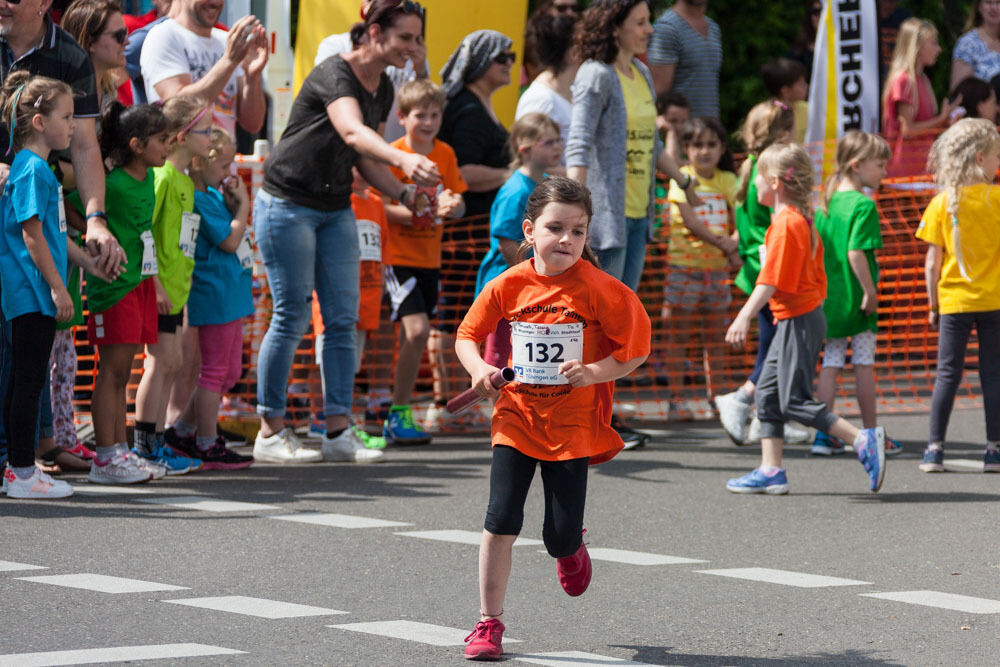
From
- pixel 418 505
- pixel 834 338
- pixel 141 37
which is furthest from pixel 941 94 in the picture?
pixel 418 505

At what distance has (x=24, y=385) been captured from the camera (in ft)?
24.1

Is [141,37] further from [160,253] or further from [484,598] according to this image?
[484,598]

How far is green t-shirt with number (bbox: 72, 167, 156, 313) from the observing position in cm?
798

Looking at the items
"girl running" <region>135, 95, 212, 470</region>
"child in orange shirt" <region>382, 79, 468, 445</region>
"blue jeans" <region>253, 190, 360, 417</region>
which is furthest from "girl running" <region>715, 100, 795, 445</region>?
"girl running" <region>135, 95, 212, 470</region>

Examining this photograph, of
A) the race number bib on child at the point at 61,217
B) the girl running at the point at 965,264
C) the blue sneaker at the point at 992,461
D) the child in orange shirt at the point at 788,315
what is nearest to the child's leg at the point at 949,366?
the girl running at the point at 965,264

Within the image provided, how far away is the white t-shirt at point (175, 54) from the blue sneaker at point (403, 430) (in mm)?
1979

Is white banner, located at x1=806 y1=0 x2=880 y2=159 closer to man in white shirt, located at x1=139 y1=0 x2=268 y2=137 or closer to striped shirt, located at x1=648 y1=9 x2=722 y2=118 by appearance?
striped shirt, located at x1=648 y1=9 x2=722 y2=118

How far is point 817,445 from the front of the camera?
964 centimetres

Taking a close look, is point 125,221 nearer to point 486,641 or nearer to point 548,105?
point 548,105

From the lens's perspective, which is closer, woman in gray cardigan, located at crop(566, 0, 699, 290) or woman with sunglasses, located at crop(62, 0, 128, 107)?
woman with sunglasses, located at crop(62, 0, 128, 107)

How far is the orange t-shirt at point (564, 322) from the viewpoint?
16.4 ft

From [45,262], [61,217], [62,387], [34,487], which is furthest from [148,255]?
[34,487]

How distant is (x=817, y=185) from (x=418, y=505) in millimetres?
6347

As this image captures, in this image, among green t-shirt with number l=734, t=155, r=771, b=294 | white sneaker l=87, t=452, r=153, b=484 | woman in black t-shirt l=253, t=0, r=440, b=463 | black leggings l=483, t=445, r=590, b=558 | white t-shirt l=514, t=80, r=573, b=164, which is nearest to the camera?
black leggings l=483, t=445, r=590, b=558
